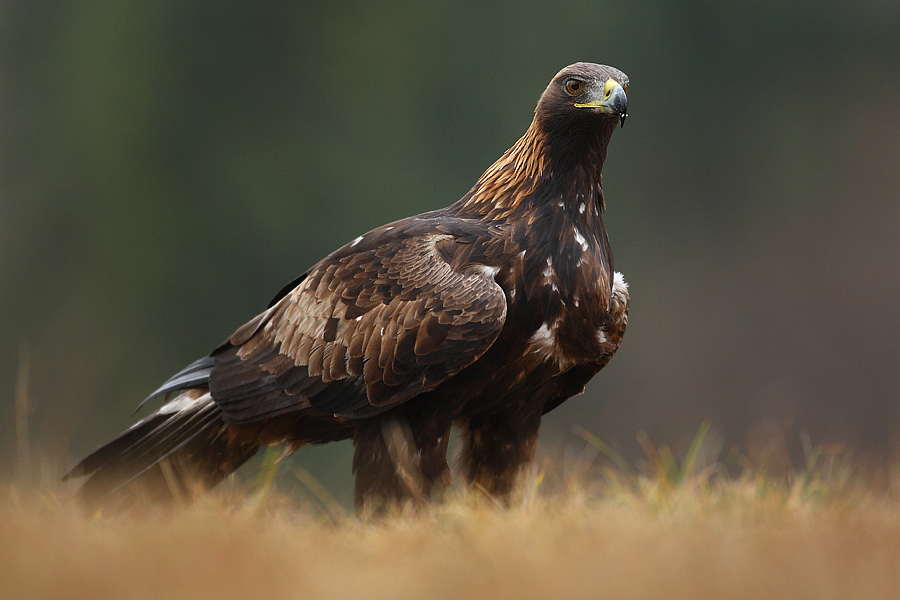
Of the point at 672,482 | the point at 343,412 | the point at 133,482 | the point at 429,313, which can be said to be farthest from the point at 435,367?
the point at 133,482

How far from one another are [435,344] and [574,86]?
1.26 m

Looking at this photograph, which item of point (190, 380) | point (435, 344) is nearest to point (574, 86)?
point (435, 344)

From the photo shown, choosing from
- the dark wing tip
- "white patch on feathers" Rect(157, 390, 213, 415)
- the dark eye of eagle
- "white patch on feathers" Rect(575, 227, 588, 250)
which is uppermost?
the dark eye of eagle

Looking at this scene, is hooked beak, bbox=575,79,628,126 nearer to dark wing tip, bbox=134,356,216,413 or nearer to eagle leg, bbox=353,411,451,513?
eagle leg, bbox=353,411,451,513

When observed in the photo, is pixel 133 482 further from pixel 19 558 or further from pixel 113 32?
pixel 113 32

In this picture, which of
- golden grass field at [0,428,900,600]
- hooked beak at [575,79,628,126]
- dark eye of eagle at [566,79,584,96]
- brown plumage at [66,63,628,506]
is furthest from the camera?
dark eye of eagle at [566,79,584,96]

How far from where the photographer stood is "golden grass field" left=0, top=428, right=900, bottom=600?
260 cm

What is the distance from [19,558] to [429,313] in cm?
181

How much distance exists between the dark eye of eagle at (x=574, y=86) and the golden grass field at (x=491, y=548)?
1.65 meters

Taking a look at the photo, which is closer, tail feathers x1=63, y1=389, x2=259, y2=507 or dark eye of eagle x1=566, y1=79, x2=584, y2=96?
dark eye of eagle x1=566, y1=79, x2=584, y2=96

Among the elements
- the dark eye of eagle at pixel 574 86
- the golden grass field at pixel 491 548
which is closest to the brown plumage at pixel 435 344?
the dark eye of eagle at pixel 574 86

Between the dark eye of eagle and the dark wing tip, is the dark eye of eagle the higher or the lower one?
the higher one

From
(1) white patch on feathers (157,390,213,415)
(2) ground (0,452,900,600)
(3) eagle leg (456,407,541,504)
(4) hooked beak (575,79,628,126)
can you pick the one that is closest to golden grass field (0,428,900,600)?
(2) ground (0,452,900,600)

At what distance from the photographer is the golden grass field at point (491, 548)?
8.54ft
